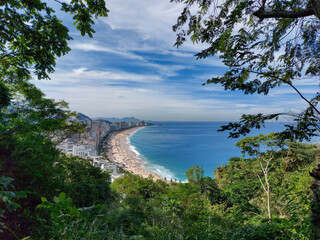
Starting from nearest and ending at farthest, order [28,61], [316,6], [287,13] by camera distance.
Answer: [316,6] → [287,13] → [28,61]

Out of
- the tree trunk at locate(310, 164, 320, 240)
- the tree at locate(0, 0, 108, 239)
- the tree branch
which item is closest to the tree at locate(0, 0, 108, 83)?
the tree at locate(0, 0, 108, 239)

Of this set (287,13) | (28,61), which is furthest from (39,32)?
(287,13)

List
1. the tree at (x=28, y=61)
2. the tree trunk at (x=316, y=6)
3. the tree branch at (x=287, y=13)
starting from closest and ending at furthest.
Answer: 1. the tree trunk at (x=316, y=6)
2. the tree branch at (x=287, y=13)
3. the tree at (x=28, y=61)

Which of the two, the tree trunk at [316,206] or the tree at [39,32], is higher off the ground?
the tree at [39,32]

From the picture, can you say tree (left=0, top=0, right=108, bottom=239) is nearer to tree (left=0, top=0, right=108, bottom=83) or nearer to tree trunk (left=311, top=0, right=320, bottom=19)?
tree (left=0, top=0, right=108, bottom=83)

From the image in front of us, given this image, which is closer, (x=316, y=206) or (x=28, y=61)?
(x=316, y=206)

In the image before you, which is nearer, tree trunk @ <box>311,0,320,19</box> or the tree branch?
tree trunk @ <box>311,0,320,19</box>

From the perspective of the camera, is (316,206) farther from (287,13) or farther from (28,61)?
(28,61)

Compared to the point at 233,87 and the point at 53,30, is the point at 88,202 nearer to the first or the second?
the point at 53,30

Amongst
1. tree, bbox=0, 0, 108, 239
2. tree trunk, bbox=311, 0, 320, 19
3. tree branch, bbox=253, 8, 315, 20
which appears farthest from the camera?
tree, bbox=0, 0, 108, 239

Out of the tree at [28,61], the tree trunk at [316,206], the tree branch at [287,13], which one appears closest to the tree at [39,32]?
the tree at [28,61]

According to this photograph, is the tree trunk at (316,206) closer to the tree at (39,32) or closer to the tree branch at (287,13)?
the tree branch at (287,13)

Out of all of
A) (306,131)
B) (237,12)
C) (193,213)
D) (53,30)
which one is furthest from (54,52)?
(193,213)
